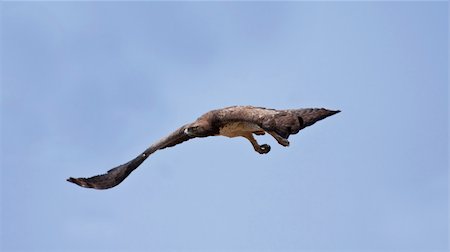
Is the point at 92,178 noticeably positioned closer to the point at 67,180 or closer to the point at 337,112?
the point at 67,180

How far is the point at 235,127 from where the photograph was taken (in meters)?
29.5

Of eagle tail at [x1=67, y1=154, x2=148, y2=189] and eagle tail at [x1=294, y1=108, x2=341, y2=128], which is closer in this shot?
eagle tail at [x1=294, y1=108, x2=341, y2=128]

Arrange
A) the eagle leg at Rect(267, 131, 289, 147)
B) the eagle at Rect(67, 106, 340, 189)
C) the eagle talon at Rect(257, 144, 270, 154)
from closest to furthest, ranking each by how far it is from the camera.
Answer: the eagle at Rect(67, 106, 340, 189), the eagle leg at Rect(267, 131, 289, 147), the eagle talon at Rect(257, 144, 270, 154)

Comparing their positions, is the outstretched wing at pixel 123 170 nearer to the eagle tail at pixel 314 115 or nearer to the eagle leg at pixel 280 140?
the eagle leg at pixel 280 140

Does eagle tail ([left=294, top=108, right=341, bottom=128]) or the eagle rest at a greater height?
the eagle

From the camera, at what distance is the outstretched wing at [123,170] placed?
31938 millimetres

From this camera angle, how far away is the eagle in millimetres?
25016

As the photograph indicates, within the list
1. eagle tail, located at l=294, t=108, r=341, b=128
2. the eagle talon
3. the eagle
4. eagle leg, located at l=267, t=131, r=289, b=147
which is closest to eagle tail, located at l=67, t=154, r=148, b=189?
the eagle

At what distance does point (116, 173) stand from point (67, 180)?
1827 mm

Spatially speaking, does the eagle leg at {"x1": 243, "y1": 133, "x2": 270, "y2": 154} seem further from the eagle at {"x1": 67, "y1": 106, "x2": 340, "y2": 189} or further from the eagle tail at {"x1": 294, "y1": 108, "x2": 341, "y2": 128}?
the eagle tail at {"x1": 294, "y1": 108, "x2": 341, "y2": 128}

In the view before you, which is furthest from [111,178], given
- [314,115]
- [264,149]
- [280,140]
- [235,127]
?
[314,115]

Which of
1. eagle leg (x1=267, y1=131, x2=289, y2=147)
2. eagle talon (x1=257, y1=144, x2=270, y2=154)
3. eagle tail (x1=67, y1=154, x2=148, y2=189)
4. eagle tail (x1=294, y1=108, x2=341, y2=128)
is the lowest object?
eagle tail (x1=294, y1=108, x2=341, y2=128)

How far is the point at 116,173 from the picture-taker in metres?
32.1

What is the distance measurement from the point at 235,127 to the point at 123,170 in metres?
4.90
